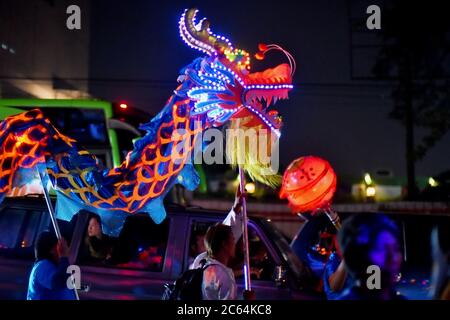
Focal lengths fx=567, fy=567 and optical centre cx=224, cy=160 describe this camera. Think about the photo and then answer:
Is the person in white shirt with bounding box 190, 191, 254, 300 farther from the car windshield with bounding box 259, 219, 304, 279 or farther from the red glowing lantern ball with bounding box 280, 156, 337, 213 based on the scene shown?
the car windshield with bounding box 259, 219, 304, 279

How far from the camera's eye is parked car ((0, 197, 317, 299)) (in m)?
4.90

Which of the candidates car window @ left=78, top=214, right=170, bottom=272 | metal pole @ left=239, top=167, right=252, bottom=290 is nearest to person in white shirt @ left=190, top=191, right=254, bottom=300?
metal pole @ left=239, top=167, right=252, bottom=290

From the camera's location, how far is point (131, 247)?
512 centimetres

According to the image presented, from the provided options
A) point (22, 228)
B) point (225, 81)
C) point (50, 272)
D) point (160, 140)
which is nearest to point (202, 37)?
point (225, 81)

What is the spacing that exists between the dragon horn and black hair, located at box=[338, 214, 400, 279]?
6.34 feet

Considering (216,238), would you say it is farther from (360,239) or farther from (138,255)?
(138,255)

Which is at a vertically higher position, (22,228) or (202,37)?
(202,37)

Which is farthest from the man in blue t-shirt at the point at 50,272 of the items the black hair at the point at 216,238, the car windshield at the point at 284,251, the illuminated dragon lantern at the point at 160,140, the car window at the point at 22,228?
the car windshield at the point at 284,251

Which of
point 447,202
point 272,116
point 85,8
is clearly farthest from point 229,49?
point 85,8

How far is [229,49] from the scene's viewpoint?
4211 mm

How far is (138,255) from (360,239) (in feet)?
9.15

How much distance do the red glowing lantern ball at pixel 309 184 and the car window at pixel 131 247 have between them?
1.17 m

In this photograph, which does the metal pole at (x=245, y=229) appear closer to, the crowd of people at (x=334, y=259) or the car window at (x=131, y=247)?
the crowd of people at (x=334, y=259)
